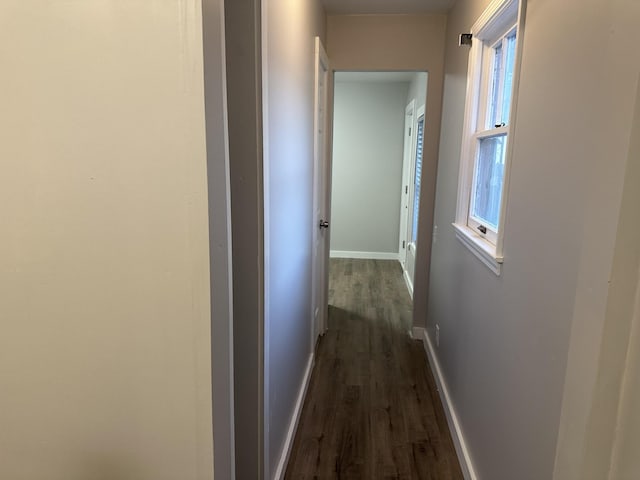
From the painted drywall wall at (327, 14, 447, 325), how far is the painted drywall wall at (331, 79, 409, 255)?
102 inches

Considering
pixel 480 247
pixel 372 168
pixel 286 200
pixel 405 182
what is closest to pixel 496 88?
pixel 480 247

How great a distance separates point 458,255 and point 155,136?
1.94m

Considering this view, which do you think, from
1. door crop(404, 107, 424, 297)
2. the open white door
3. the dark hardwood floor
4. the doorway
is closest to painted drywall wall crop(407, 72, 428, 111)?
door crop(404, 107, 424, 297)

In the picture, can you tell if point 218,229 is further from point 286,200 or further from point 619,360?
point 286,200

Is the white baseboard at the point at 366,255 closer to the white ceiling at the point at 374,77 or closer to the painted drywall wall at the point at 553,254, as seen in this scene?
the white ceiling at the point at 374,77

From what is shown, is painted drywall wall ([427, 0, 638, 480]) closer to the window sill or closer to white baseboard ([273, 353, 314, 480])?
the window sill

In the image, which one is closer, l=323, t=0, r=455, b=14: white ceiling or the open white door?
the open white door

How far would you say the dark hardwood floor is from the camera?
6.94ft

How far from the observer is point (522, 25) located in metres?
1.52

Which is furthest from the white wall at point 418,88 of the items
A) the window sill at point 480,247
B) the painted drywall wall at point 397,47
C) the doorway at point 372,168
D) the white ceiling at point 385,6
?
the window sill at point 480,247

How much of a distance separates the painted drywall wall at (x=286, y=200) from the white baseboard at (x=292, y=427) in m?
0.03

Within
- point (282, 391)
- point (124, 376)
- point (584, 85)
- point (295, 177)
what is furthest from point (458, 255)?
point (124, 376)

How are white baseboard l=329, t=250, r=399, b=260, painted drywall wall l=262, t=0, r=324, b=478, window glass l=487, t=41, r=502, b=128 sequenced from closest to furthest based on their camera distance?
painted drywall wall l=262, t=0, r=324, b=478, window glass l=487, t=41, r=502, b=128, white baseboard l=329, t=250, r=399, b=260

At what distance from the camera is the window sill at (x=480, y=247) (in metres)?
1.66
